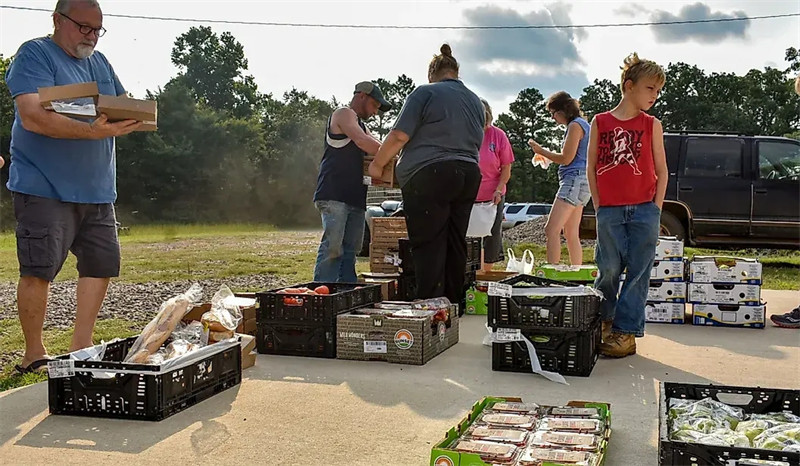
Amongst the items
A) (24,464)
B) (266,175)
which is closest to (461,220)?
(24,464)

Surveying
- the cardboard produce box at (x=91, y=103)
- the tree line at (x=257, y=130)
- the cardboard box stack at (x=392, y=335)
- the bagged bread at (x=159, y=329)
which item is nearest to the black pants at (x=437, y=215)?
the cardboard box stack at (x=392, y=335)

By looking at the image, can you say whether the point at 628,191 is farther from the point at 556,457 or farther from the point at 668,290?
the point at 556,457

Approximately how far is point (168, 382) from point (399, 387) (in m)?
1.25

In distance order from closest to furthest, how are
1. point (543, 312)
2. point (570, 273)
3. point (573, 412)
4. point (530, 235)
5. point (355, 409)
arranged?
1. point (573, 412)
2. point (355, 409)
3. point (543, 312)
4. point (570, 273)
5. point (530, 235)

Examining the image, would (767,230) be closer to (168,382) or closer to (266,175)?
(168,382)

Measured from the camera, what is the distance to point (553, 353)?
4367 mm

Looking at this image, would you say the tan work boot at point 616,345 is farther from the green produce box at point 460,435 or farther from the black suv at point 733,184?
the black suv at point 733,184

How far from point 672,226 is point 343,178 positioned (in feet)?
23.4

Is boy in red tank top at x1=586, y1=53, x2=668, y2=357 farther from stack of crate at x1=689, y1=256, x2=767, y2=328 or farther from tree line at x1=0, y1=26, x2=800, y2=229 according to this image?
tree line at x1=0, y1=26, x2=800, y2=229

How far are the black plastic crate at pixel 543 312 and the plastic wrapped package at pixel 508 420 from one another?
126cm

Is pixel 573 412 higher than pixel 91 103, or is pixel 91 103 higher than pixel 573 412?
pixel 91 103

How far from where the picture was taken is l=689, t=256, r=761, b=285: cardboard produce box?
6254 mm

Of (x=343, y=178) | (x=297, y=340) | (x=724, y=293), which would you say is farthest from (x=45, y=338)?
(x=724, y=293)

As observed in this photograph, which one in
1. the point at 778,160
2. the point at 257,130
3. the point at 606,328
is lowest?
the point at 606,328
